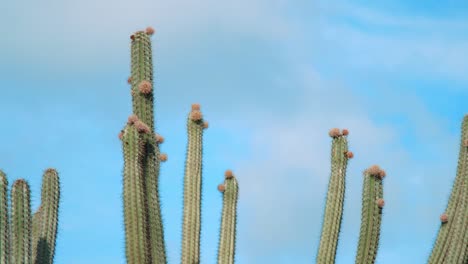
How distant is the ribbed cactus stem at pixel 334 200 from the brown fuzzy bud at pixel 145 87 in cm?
246

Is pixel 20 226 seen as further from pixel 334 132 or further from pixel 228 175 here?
pixel 334 132

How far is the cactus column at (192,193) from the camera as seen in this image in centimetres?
1088

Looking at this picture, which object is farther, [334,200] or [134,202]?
[334,200]

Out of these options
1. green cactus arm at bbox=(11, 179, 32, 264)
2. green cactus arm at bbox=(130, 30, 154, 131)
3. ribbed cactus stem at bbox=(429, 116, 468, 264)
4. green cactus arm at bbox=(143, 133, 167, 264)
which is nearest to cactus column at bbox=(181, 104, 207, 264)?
green cactus arm at bbox=(130, 30, 154, 131)

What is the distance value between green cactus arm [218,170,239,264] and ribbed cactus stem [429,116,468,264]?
7.10 feet

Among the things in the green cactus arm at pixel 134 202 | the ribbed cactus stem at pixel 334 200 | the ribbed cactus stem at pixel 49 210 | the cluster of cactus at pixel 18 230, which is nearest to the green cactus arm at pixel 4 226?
the cluster of cactus at pixel 18 230

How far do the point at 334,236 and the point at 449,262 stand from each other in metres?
1.33

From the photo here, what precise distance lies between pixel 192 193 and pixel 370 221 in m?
1.95

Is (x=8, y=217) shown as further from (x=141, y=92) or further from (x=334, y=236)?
(x=334, y=236)

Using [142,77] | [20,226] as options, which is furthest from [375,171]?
[20,226]

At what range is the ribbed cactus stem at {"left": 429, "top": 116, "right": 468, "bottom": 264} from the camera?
11.7m

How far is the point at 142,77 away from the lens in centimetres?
1049

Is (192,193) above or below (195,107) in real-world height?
below

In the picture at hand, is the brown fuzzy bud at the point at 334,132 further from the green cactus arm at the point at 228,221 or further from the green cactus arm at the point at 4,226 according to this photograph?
the green cactus arm at the point at 4,226
